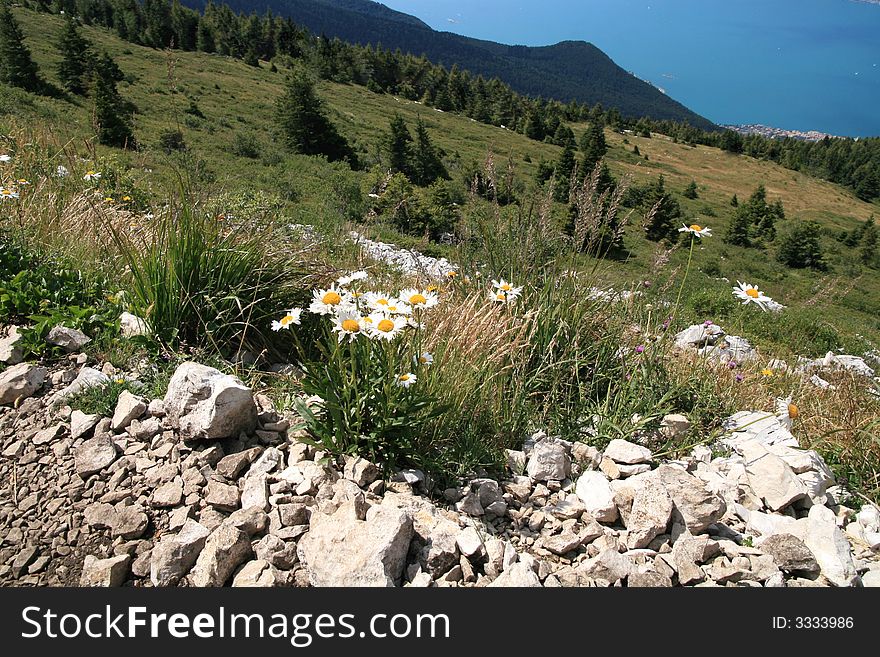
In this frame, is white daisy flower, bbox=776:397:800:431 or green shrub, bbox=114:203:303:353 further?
white daisy flower, bbox=776:397:800:431

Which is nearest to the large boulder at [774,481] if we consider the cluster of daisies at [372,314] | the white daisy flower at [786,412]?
the white daisy flower at [786,412]

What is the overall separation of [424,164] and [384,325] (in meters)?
37.0

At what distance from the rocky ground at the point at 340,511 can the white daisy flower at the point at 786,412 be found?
34 centimetres

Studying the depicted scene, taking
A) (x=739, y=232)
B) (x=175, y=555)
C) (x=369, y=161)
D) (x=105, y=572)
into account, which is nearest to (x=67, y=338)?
(x=105, y=572)

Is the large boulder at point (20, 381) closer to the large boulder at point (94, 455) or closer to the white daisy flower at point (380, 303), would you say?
the large boulder at point (94, 455)

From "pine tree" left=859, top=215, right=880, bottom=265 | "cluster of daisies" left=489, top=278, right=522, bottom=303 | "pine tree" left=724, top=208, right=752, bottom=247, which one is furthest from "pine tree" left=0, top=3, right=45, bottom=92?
"pine tree" left=859, top=215, right=880, bottom=265

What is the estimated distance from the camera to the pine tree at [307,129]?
1357 inches

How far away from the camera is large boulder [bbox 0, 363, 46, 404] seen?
8.41 ft

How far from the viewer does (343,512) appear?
2.00 meters

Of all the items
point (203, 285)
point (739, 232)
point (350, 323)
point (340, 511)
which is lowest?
point (739, 232)

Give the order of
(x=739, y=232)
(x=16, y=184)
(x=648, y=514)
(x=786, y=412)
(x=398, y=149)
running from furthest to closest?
1. (x=739, y=232)
2. (x=398, y=149)
3. (x=16, y=184)
4. (x=786, y=412)
5. (x=648, y=514)

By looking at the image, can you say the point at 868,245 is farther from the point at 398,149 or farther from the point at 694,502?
the point at 694,502

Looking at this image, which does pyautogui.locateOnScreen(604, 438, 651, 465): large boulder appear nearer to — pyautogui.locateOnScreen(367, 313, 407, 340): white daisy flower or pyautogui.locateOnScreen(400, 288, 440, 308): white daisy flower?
pyautogui.locateOnScreen(400, 288, 440, 308): white daisy flower

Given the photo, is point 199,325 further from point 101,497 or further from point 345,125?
point 345,125
